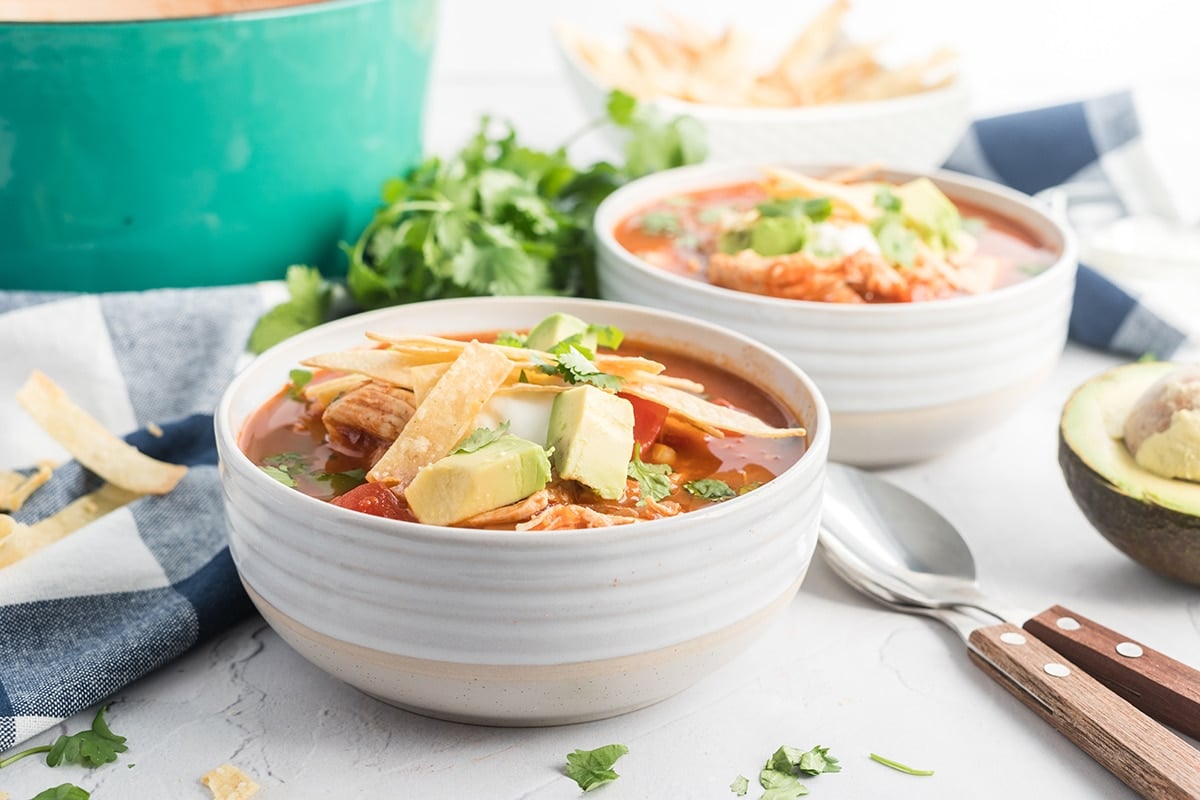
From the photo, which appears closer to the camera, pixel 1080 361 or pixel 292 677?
pixel 292 677

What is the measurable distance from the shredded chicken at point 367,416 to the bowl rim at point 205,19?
1.00 meters

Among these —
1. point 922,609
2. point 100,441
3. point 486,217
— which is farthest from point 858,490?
point 100,441

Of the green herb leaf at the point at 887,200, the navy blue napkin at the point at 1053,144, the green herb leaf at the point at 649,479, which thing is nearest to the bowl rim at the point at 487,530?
the green herb leaf at the point at 649,479

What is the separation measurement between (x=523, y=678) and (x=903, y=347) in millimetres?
1082

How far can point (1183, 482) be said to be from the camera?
208 cm

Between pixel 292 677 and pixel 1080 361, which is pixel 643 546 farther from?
pixel 1080 361

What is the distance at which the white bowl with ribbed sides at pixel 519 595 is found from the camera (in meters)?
1.58

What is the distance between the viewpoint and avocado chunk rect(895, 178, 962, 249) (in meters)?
2.69

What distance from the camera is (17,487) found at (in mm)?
2295

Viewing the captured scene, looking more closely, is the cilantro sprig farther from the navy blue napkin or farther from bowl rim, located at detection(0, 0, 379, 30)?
the navy blue napkin

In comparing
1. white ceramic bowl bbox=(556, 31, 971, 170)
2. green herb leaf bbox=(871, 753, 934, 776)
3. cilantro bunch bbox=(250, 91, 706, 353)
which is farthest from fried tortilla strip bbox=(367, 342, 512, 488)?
white ceramic bowl bbox=(556, 31, 971, 170)

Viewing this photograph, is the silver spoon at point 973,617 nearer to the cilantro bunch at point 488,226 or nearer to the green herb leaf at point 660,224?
the green herb leaf at point 660,224

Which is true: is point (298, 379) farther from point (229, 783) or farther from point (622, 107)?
point (622, 107)

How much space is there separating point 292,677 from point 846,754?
0.77 meters
